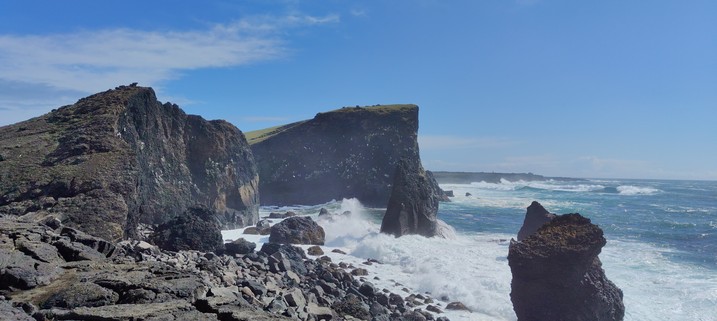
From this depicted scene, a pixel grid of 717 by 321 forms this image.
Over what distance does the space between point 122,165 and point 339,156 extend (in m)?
45.4

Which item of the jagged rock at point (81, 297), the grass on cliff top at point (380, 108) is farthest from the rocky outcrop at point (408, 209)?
the grass on cliff top at point (380, 108)

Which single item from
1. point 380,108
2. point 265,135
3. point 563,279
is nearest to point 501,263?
point 563,279

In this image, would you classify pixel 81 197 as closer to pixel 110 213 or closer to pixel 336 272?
pixel 110 213

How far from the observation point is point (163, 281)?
31.7 feet

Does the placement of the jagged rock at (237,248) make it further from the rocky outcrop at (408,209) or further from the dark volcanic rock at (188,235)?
the rocky outcrop at (408,209)

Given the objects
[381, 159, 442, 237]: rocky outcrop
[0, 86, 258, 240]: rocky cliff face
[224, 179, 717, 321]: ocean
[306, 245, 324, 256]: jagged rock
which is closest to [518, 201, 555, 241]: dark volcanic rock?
[224, 179, 717, 321]: ocean

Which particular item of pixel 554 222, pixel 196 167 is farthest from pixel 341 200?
pixel 554 222

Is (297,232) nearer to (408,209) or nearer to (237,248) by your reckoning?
(237,248)

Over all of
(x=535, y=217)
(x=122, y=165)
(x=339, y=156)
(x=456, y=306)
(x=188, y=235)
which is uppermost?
(x=339, y=156)

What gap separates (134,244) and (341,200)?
44764mm

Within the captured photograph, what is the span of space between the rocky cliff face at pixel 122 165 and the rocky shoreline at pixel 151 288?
2023mm

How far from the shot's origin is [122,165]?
2011 centimetres

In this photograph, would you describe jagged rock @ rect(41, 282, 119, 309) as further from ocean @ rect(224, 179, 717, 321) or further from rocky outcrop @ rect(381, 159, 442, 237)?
rocky outcrop @ rect(381, 159, 442, 237)

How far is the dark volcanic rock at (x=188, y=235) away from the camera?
20.6 m
